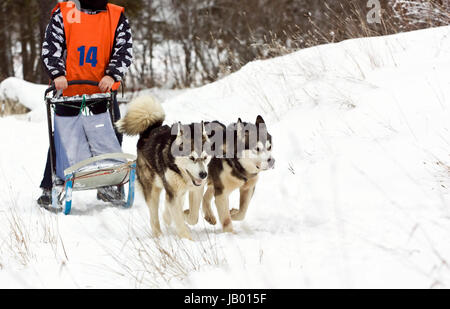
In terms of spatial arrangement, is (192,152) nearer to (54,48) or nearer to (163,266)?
(163,266)

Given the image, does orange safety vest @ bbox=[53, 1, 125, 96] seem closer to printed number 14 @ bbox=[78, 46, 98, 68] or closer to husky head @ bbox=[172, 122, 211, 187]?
printed number 14 @ bbox=[78, 46, 98, 68]

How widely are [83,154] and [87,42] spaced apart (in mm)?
990

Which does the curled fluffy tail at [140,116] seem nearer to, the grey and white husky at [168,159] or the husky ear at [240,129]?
the grey and white husky at [168,159]

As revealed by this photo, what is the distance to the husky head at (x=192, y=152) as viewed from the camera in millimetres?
3410

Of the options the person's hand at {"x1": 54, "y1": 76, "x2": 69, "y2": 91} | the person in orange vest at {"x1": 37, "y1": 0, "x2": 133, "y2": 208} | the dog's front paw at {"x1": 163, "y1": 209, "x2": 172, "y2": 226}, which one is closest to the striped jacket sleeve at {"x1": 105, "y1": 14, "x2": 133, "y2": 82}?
the person in orange vest at {"x1": 37, "y1": 0, "x2": 133, "y2": 208}

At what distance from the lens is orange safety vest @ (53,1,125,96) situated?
4.32 m

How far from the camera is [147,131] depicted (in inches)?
159

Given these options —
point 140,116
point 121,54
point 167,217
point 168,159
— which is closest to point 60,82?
point 121,54

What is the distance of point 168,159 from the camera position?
12.0 feet

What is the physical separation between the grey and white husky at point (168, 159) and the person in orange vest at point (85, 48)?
665 mm

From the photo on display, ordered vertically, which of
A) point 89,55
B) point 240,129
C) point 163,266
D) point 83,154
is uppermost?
point 89,55

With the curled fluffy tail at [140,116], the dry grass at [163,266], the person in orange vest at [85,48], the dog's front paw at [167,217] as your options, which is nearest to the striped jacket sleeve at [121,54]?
the person in orange vest at [85,48]
